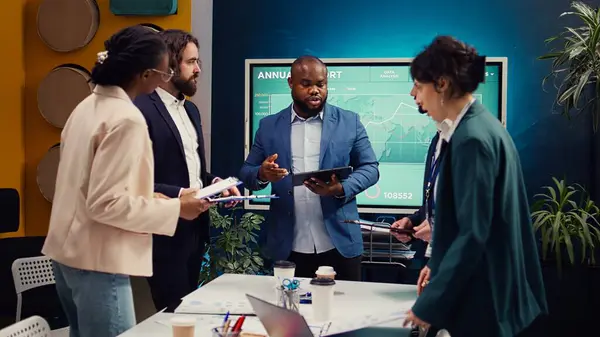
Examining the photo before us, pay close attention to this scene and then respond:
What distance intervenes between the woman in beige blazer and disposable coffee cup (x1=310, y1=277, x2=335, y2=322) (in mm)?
504

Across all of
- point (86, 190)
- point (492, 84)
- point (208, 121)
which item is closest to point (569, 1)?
point (492, 84)

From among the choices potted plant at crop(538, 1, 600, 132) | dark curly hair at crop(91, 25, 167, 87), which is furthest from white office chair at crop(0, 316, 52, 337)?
potted plant at crop(538, 1, 600, 132)

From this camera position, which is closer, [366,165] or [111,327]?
[111,327]

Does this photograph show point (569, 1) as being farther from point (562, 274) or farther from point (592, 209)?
point (562, 274)

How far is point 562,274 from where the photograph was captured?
13.5 ft

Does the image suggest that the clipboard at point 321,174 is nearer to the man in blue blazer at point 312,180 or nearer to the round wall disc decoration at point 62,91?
the man in blue blazer at point 312,180

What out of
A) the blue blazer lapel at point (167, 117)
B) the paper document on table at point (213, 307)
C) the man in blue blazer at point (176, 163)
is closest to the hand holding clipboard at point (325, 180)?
the man in blue blazer at point (176, 163)

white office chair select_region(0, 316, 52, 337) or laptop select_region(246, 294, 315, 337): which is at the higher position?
laptop select_region(246, 294, 315, 337)

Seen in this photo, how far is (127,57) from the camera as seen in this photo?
6.77 feet

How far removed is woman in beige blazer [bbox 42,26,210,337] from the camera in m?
1.88

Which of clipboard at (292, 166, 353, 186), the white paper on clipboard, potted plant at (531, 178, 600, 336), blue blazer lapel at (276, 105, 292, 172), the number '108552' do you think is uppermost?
blue blazer lapel at (276, 105, 292, 172)

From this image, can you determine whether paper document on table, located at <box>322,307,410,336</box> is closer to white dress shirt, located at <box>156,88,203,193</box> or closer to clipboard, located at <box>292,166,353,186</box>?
clipboard, located at <box>292,166,353,186</box>

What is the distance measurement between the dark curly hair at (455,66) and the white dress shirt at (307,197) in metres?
1.44

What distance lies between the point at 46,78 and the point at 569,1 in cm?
354
